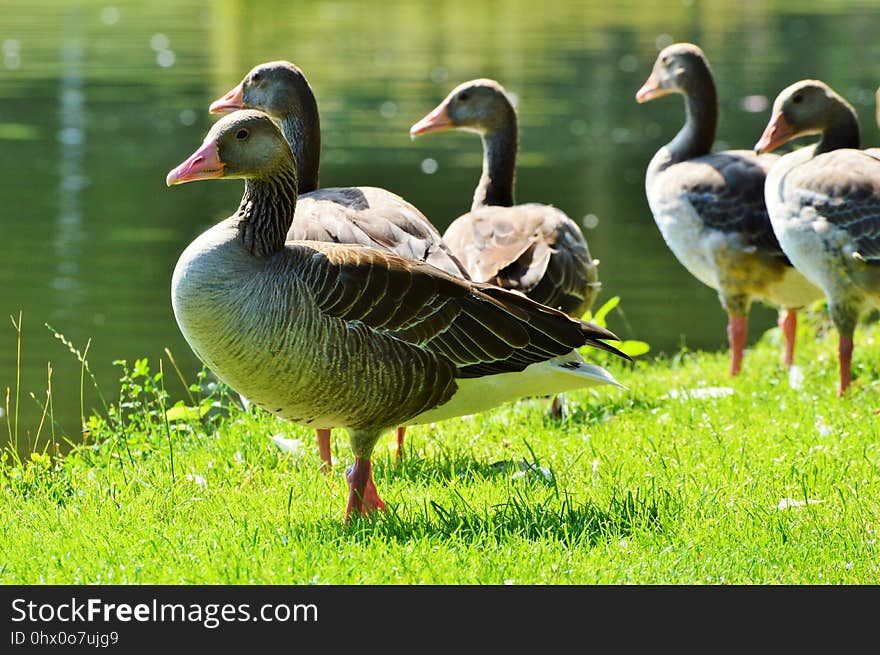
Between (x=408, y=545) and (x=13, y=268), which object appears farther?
(x=13, y=268)

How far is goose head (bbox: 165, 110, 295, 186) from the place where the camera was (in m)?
5.60

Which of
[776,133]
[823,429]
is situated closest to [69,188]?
[776,133]

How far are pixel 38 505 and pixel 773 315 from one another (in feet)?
37.9

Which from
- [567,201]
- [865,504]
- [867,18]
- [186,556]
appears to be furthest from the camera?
[867,18]

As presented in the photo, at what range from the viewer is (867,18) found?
50.8 metres

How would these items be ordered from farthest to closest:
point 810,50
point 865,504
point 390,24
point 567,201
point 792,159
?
point 390,24
point 810,50
point 567,201
point 792,159
point 865,504

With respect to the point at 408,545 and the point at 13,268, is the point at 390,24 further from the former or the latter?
the point at 408,545

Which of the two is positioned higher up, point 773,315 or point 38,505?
point 38,505

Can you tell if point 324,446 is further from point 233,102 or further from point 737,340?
point 737,340

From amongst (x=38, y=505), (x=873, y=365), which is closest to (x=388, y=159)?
(x=873, y=365)

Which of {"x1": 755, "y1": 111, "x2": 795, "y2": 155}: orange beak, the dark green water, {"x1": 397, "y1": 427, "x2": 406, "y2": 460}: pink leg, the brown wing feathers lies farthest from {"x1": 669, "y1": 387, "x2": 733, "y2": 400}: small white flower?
the dark green water

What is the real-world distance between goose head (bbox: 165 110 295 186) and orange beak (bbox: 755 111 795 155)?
4.49 m

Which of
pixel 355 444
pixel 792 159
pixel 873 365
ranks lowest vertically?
pixel 873 365

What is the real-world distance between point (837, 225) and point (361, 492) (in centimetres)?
406
